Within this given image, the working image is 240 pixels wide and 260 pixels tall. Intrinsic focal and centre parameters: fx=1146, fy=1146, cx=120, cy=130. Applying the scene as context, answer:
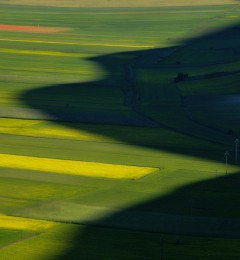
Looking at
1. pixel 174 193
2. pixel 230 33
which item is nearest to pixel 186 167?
pixel 174 193

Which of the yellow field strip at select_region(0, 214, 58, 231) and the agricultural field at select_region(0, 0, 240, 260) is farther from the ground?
the agricultural field at select_region(0, 0, 240, 260)

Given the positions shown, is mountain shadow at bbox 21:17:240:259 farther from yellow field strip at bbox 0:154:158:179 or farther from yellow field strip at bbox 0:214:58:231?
yellow field strip at bbox 0:154:158:179

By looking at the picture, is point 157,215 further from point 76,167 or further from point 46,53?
point 46,53

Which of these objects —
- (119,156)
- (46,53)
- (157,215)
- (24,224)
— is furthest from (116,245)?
(46,53)

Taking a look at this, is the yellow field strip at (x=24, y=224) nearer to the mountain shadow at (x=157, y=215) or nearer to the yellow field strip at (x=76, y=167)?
the mountain shadow at (x=157, y=215)

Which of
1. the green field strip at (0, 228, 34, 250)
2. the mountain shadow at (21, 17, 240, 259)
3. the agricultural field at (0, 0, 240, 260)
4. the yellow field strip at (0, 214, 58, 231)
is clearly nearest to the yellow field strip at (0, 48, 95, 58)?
the agricultural field at (0, 0, 240, 260)

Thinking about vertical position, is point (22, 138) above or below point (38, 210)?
above

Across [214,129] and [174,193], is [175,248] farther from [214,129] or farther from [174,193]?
[214,129]
